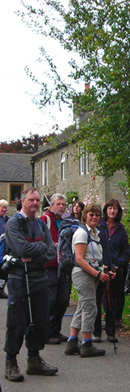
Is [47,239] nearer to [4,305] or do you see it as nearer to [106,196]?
[4,305]

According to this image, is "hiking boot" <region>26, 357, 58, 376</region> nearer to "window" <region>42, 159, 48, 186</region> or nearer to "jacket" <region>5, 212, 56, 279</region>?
"jacket" <region>5, 212, 56, 279</region>

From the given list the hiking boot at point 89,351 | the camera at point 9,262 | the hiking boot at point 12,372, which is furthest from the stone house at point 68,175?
the hiking boot at point 12,372

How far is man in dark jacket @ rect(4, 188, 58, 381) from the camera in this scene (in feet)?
20.0

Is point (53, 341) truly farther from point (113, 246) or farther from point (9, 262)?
point (9, 262)

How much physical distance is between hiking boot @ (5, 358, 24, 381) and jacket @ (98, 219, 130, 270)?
2.80m

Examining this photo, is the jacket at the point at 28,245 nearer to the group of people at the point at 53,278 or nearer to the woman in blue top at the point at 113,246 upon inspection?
the group of people at the point at 53,278

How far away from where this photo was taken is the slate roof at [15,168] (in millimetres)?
51938

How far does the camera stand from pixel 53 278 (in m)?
8.14

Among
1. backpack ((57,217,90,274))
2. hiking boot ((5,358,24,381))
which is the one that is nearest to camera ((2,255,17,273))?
hiking boot ((5,358,24,381))

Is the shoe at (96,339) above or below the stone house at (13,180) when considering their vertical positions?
below

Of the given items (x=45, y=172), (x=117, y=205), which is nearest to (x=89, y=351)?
(x=117, y=205)

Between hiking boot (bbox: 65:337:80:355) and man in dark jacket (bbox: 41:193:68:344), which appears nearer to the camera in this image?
hiking boot (bbox: 65:337:80:355)

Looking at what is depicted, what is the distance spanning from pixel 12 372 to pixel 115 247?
10.4 ft

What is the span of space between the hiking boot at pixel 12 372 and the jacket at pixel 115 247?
280 centimetres
